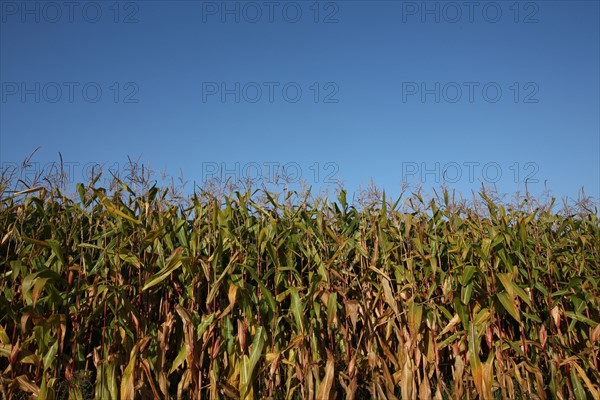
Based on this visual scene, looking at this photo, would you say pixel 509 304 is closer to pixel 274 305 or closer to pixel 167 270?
pixel 274 305

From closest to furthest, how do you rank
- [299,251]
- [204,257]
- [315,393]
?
[315,393]
[204,257]
[299,251]

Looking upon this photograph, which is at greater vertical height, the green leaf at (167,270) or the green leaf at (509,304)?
the green leaf at (167,270)

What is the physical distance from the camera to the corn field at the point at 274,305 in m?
3.53

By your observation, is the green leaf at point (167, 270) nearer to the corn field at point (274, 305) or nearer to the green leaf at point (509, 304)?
the corn field at point (274, 305)

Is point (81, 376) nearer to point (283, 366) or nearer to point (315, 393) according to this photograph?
point (283, 366)

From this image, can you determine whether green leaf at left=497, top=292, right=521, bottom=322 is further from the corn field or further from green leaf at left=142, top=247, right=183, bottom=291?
green leaf at left=142, top=247, right=183, bottom=291

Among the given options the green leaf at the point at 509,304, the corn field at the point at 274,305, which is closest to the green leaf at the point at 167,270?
the corn field at the point at 274,305

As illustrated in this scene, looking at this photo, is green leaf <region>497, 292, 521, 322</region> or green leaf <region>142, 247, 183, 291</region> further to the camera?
green leaf <region>497, 292, 521, 322</region>

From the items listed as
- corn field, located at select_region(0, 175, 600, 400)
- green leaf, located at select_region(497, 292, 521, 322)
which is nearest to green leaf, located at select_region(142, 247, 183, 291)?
corn field, located at select_region(0, 175, 600, 400)

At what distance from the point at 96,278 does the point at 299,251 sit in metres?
1.86

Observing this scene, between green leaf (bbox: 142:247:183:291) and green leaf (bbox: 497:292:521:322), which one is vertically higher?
green leaf (bbox: 142:247:183:291)

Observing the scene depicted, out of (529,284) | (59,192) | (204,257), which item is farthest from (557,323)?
(59,192)

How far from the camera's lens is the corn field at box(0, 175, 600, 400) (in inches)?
139

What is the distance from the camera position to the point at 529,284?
13.5 feet
